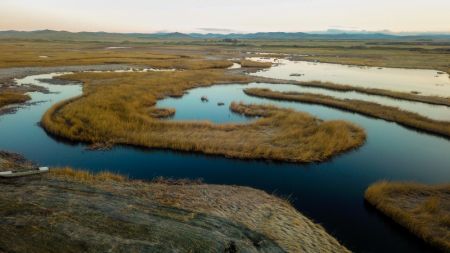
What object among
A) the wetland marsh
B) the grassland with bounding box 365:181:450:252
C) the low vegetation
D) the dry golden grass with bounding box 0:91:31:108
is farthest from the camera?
the dry golden grass with bounding box 0:91:31:108

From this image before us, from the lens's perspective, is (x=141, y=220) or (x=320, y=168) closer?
(x=141, y=220)

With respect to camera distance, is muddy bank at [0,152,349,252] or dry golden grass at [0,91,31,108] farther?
dry golden grass at [0,91,31,108]

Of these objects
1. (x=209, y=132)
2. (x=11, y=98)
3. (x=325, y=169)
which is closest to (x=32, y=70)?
(x=11, y=98)

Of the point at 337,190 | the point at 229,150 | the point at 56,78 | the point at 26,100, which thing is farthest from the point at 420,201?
the point at 56,78

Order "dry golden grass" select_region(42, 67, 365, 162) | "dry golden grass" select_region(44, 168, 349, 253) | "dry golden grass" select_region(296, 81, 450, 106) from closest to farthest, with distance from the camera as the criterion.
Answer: "dry golden grass" select_region(44, 168, 349, 253) < "dry golden grass" select_region(42, 67, 365, 162) < "dry golden grass" select_region(296, 81, 450, 106)

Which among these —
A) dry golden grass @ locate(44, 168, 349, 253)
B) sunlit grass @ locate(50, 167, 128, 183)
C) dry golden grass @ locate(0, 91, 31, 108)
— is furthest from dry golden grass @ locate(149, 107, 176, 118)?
dry golden grass @ locate(0, 91, 31, 108)

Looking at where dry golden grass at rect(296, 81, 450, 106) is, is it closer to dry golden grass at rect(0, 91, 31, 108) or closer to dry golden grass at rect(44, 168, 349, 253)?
dry golden grass at rect(44, 168, 349, 253)

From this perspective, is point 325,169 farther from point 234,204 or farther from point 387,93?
point 387,93
